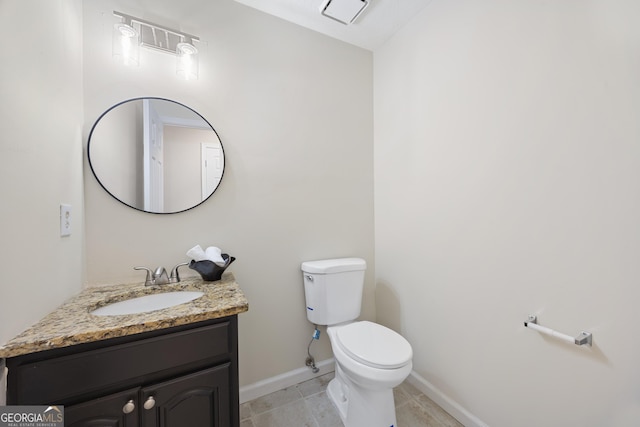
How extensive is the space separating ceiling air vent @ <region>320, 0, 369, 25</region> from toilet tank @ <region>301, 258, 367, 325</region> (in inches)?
62.3

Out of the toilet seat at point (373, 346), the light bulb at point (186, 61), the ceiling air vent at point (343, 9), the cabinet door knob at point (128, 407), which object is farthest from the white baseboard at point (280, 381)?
the ceiling air vent at point (343, 9)

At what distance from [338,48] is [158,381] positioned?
2.18m

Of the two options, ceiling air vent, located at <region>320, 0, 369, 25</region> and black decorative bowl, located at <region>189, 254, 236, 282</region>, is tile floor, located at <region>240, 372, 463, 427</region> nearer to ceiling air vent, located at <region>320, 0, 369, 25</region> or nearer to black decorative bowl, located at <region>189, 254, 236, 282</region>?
black decorative bowl, located at <region>189, 254, 236, 282</region>

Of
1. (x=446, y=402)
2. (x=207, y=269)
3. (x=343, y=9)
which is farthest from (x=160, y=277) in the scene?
(x=343, y=9)

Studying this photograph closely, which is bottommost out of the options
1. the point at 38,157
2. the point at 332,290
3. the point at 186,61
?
→ the point at 332,290

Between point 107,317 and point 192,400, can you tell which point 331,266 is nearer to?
Result: point 192,400

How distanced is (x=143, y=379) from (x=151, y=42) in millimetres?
1573

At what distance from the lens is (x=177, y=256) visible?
136cm

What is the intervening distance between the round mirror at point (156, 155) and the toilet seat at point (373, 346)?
44.0 inches

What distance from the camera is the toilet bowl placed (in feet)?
3.70

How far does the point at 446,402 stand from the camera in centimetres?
144

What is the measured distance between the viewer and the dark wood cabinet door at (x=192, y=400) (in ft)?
2.73

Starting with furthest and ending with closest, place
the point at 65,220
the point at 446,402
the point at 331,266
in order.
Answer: the point at 331,266, the point at 446,402, the point at 65,220

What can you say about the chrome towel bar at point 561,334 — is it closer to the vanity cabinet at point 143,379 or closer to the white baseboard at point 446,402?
the white baseboard at point 446,402
